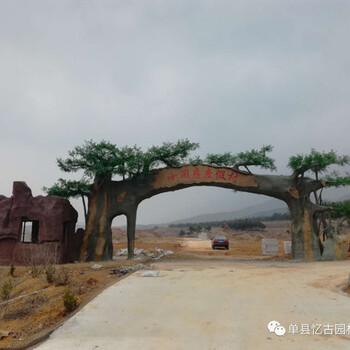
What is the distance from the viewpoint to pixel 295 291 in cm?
688

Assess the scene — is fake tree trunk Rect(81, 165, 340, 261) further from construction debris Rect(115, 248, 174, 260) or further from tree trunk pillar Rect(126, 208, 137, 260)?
construction debris Rect(115, 248, 174, 260)

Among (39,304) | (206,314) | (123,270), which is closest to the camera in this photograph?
(206,314)

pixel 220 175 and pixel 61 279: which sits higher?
pixel 220 175

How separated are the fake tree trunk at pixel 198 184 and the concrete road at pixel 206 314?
19.7 feet

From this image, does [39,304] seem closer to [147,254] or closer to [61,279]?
[61,279]

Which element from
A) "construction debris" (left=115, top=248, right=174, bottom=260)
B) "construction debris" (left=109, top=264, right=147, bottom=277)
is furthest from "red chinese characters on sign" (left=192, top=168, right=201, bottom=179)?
"construction debris" (left=109, top=264, right=147, bottom=277)

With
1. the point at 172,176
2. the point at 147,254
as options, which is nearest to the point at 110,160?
the point at 172,176

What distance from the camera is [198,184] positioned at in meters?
14.3

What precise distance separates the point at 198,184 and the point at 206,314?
918 cm

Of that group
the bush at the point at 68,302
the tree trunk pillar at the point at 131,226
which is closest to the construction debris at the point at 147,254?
the tree trunk pillar at the point at 131,226

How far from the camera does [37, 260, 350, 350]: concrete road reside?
4.20m

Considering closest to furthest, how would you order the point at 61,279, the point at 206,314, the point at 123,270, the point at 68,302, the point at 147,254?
the point at 206,314 → the point at 68,302 → the point at 61,279 → the point at 123,270 → the point at 147,254

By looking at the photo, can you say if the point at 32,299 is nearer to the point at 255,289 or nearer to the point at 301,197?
the point at 255,289

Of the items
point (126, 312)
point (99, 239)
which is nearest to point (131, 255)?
point (99, 239)
